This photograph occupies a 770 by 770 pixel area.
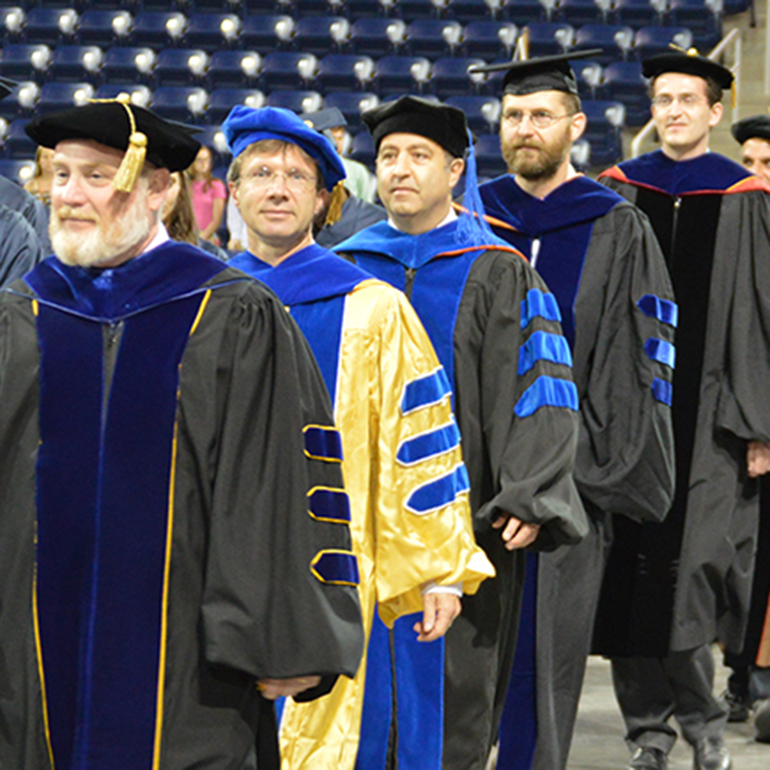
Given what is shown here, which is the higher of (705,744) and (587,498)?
(587,498)

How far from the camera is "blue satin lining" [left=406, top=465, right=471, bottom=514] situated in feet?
9.80

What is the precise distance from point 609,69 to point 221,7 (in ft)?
13.4

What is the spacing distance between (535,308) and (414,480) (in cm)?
77

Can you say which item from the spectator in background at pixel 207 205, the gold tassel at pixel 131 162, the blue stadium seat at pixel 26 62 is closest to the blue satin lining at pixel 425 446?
the gold tassel at pixel 131 162

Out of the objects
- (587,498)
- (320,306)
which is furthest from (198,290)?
(587,498)

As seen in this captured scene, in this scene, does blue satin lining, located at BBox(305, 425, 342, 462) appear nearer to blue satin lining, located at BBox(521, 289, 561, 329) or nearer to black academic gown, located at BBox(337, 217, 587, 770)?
black academic gown, located at BBox(337, 217, 587, 770)

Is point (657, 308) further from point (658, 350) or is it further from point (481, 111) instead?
point (481, 111)

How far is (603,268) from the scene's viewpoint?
4.25m

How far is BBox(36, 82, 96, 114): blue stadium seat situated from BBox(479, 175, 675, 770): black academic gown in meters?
9.07

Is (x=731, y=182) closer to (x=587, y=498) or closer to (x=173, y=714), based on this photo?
(x=587, y=498)

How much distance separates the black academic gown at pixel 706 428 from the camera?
4652 mm

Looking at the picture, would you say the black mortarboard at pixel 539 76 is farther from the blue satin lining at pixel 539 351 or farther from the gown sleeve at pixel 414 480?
the gown sleeve at pixel 414 480

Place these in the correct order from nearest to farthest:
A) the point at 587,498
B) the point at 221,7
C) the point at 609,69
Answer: the point at 587,498 < the point at 609,69 < the point at 221,7

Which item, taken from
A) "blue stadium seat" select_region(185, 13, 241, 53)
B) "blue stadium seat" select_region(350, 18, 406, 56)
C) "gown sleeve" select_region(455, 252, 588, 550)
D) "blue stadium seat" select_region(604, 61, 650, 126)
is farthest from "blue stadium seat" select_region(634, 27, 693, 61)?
"gown sleeve" select_region(455, 252, 588, 550)
